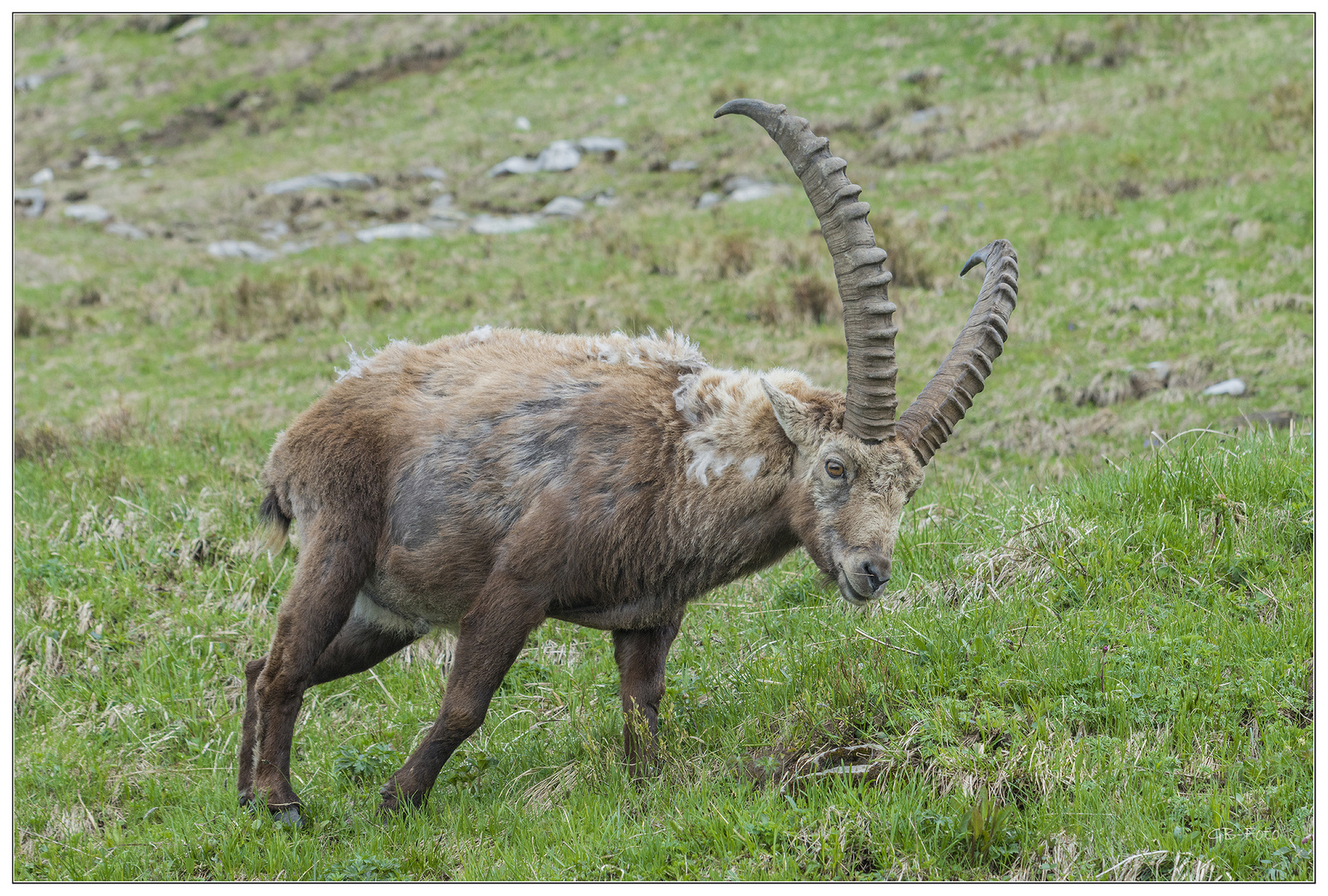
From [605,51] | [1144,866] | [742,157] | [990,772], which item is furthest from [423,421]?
[605,51]

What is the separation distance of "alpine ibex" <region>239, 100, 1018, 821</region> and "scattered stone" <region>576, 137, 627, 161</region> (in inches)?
915

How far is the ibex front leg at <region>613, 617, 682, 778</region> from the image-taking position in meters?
6.28

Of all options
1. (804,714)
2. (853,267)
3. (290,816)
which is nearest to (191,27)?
(290,816)

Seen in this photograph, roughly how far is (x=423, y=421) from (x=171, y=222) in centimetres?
2422

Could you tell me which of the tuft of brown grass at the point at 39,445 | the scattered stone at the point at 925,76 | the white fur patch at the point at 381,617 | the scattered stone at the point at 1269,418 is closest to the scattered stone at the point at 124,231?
the tuft of brown grass at the point at 39,445

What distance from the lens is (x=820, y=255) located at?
1894 centimetres

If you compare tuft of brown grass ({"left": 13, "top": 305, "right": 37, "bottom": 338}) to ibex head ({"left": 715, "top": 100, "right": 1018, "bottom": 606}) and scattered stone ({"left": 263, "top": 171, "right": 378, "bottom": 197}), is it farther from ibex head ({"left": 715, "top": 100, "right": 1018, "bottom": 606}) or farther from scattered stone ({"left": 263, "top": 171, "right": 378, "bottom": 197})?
ibex head ({"left": 715, "top": 100, "right": 1018, "bottom": 606})

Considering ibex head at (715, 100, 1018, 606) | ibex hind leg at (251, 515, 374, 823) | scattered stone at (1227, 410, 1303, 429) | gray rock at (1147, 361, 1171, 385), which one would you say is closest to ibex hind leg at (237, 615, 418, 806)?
ibex hind leg at (251, 515, 374, 823)

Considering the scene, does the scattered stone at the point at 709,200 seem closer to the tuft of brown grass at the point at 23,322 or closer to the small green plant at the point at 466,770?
the tuft of brown grass at the point at 23,322

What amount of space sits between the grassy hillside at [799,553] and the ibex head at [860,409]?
0.90 metres

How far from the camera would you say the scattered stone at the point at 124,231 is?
26.9 meters

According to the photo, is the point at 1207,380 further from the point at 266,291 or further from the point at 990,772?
the point at 266,291

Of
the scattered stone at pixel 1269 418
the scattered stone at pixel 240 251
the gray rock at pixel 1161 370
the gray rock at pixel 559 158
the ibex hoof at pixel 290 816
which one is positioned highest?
the scattered stone at pixel 1269 418

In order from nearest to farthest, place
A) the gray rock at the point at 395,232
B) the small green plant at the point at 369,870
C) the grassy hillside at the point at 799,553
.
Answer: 1. the grassy hillside at the point at 799,553
2. the small green plant at the point at 369,870
3. the gray rock at the point at 395,232
